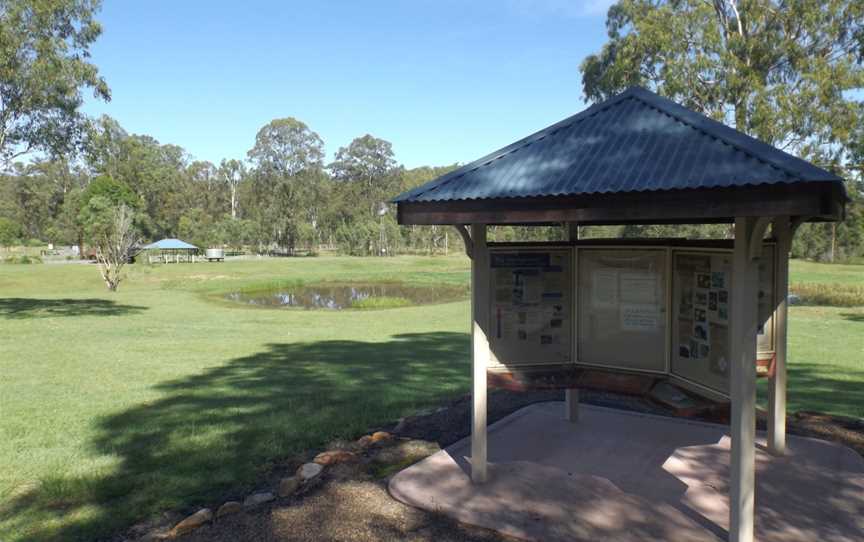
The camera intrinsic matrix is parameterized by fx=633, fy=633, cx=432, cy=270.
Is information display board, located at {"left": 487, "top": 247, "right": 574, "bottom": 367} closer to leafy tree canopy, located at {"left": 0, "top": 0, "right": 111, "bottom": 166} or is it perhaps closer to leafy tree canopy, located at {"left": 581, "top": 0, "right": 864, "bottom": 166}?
leafy tree canopy, located at {"left": 0, "top": 0, "right": 111, "bottom": 166}

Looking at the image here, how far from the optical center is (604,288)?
230 inches

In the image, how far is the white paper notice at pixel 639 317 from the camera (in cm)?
561

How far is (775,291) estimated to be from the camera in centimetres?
564

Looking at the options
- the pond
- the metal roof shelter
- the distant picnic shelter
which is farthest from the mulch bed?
the distant picnic shelter

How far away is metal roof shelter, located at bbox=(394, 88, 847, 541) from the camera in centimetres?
390

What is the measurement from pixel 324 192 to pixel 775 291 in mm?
75273

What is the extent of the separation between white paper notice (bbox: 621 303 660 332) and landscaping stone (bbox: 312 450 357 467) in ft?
9.20

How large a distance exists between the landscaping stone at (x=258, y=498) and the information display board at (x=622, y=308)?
298cm

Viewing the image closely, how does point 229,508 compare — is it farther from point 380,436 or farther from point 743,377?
point 743,377

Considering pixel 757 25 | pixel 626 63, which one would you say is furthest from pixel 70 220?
pixel 757 25

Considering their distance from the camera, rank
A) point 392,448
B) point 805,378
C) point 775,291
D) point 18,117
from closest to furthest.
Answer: point 775,291
point 392,448
point 805,378
point 18,117

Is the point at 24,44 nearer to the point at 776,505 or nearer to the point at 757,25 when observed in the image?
the point at 776,505

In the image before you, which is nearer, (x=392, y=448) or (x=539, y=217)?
(x=539, y=217)

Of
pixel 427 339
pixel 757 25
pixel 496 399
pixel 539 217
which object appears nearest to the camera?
pixel 539 217
